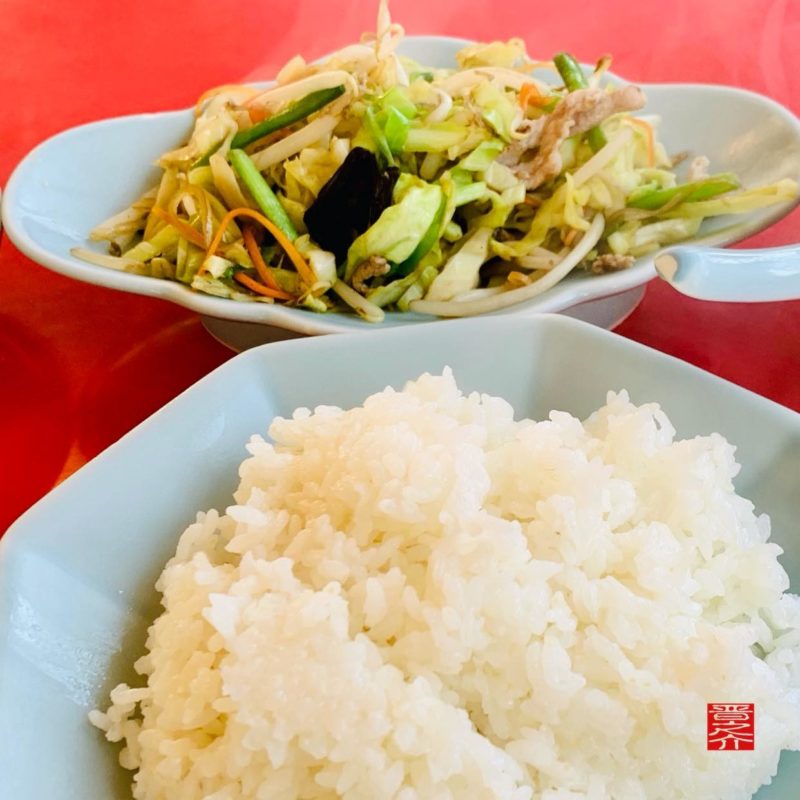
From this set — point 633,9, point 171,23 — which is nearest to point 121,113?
point 171,23

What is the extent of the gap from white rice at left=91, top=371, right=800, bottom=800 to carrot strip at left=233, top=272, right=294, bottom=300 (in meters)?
0.79

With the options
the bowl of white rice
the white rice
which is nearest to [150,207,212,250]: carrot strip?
the bowl of white rice

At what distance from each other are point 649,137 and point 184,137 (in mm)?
1276

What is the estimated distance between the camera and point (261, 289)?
186 cm

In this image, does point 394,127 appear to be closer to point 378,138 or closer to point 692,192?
point 378,138

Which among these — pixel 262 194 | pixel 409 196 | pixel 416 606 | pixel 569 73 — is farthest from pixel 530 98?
pixel 416 606

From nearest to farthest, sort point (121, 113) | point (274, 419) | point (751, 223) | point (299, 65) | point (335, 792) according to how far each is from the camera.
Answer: point (335, 792), point (274, 419), point (751, 223), point (299, 65), point (121, 113)

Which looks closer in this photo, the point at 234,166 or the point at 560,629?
the point at 560,629

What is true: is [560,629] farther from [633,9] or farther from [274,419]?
[633,9]

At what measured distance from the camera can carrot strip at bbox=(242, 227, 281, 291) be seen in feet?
6.21

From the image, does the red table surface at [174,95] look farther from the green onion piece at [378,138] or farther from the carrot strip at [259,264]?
the green onion piece at [378,138]

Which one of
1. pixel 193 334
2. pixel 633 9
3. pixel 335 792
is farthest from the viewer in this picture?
pixel 633 9

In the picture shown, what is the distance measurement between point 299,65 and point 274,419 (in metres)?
1.38

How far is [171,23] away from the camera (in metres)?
3.46
